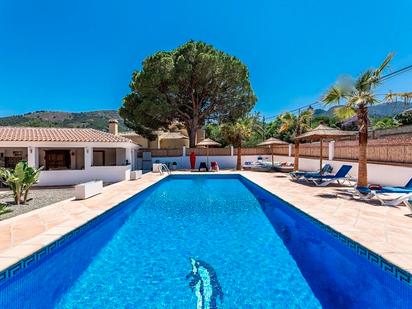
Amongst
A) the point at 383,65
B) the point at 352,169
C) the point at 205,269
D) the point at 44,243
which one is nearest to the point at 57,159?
the point at 44,243

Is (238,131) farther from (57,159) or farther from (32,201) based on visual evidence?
(32,201)

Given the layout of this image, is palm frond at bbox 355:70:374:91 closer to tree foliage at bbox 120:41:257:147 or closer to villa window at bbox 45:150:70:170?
tree foliage at bbox 120:41:257:147

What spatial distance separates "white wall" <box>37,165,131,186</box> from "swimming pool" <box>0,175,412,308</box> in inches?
290

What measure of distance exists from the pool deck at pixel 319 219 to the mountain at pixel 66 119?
61870 millimetres

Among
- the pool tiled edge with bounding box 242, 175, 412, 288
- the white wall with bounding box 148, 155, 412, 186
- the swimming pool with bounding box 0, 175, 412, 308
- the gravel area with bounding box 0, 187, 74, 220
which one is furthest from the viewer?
the white wall with bounding box 148, 155, 412, 186

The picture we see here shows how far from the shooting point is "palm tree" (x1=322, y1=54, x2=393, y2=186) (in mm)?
9406

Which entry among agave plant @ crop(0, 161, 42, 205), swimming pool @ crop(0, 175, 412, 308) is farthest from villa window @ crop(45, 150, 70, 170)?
swimming pool @ crop(0, 175, 412, 308)

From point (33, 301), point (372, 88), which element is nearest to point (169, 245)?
point (33, 301)

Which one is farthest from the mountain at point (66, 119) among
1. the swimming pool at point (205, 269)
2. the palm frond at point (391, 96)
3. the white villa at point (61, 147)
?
the palm frond at point (391, 96)

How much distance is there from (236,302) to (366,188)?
7.14 meters

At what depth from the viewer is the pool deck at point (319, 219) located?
460 centimetres

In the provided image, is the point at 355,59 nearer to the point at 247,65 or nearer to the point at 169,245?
the point at 247,65

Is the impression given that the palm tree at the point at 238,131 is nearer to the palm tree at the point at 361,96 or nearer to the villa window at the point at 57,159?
the palm tree at the point at 361,96

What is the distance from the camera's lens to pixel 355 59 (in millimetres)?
22500
